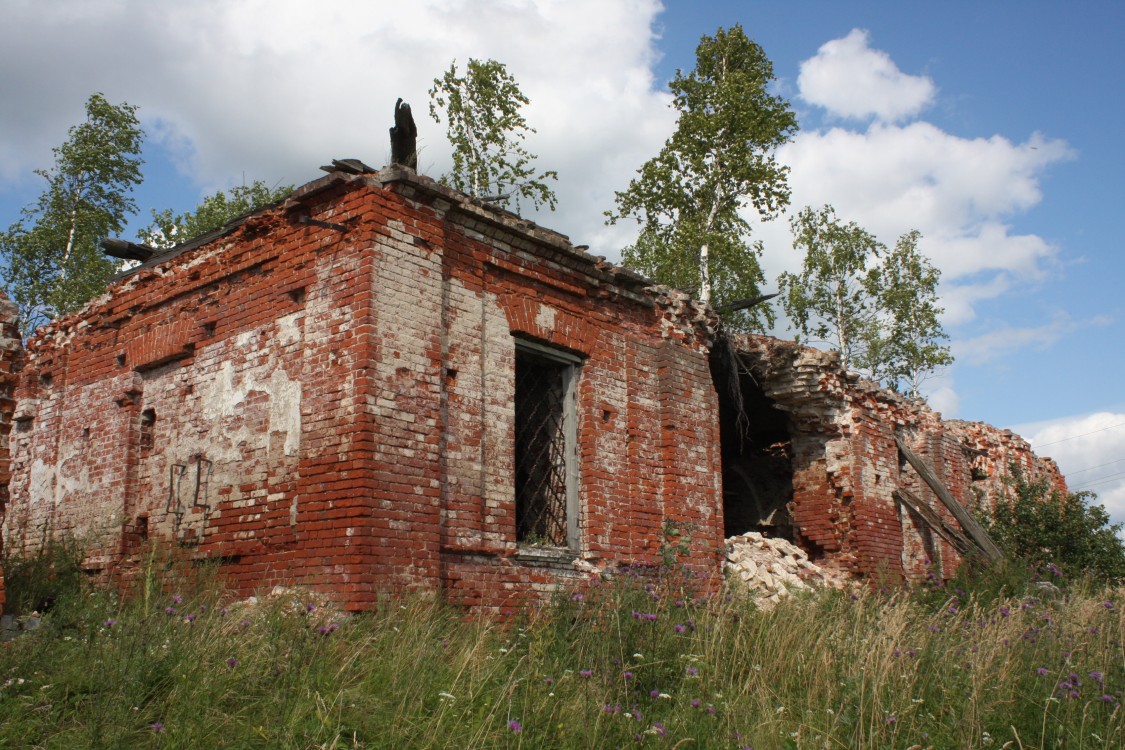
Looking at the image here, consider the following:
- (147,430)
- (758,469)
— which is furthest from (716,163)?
(147,430)

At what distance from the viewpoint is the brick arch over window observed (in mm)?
8688

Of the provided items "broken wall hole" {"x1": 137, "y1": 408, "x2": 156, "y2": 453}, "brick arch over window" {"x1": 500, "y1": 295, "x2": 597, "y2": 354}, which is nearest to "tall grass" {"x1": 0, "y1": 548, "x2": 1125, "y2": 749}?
"broken wall hole" {"x1": 137, "y1": 408, "x2": 156, "y2": 453}

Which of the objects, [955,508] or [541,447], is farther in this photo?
[955,508]

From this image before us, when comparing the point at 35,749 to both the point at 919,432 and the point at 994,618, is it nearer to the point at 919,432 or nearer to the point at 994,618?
the point at 994,618

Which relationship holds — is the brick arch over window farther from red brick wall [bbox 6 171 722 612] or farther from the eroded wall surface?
the eroded wall surface

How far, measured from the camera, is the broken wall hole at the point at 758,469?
14.3m

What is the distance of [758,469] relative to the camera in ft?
50.9

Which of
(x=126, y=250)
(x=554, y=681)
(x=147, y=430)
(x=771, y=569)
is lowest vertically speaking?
(x=554, y=681)

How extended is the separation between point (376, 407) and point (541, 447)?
7.82 feet

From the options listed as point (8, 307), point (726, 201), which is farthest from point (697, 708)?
point (726, 201)

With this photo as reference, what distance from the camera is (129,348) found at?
9.57 meters

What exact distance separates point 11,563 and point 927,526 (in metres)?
11.6

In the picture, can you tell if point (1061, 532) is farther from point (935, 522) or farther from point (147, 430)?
point (147, 430)

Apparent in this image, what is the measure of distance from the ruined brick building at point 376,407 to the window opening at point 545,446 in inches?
0.9
